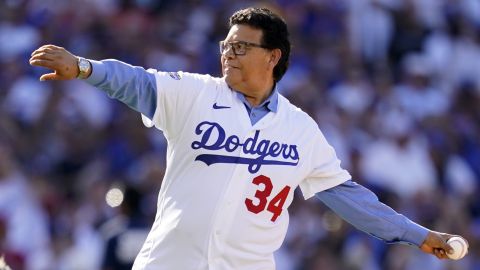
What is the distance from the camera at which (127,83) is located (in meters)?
5.98

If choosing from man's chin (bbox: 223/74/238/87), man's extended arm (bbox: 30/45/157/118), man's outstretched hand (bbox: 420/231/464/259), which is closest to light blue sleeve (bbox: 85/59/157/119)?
man's extended arm (bbox: 30/45/157/118)

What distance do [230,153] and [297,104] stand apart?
7161 mm

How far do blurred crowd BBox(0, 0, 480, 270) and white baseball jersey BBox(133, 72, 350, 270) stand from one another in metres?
3.93

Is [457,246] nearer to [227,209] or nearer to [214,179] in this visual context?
[227,209]

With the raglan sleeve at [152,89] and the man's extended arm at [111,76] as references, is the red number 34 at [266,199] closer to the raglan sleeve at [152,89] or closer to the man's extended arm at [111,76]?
the raglan sleeve at [152,89]

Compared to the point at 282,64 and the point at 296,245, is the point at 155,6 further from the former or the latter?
the point at 282,64

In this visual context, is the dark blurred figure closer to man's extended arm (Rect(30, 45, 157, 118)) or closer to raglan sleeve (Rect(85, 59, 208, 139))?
raglan sleeve (Rect(85, 59, 208, 139))

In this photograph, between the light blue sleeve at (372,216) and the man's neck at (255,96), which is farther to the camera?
the light blue sleeve at (372,216)

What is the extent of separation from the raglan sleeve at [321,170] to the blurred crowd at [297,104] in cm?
381

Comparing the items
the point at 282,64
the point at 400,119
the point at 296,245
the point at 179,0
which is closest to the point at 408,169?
the point at 400,119

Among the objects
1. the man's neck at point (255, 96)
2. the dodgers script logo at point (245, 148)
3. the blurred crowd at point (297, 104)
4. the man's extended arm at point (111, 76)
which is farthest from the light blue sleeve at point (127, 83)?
the blurred crowd at point (297, 104)

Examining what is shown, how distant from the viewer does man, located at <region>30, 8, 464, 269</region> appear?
627cm

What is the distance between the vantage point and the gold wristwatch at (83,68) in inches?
227

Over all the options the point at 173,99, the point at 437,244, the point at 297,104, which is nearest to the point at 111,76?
the point at 173,99
